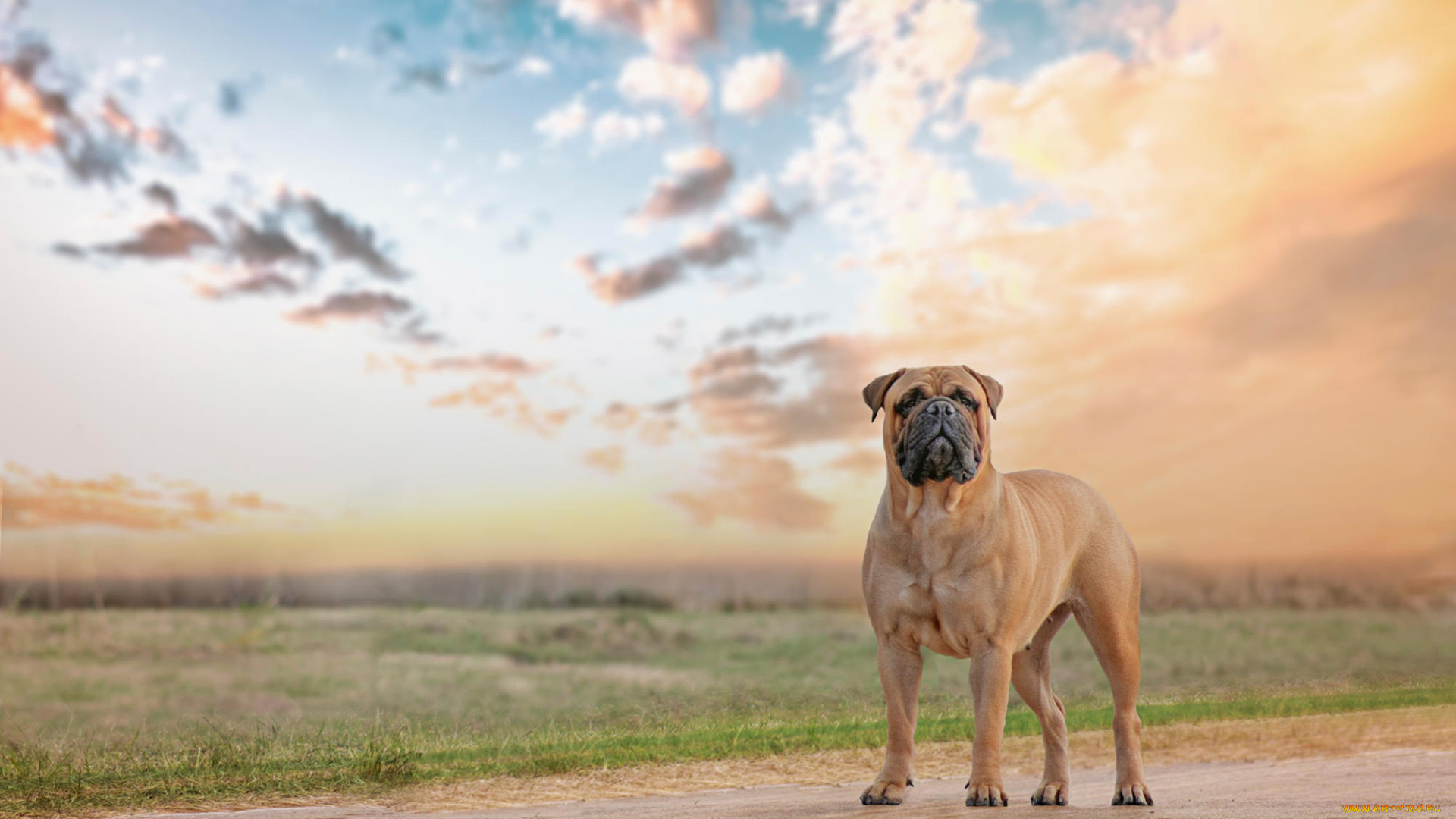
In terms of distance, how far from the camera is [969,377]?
781 centimetres

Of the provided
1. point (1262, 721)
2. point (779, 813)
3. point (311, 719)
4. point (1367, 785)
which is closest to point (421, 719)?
point (311, 719)

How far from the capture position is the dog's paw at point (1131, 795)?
789 centimetres

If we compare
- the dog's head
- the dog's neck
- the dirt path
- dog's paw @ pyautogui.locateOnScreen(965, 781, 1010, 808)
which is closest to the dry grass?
the dirt path

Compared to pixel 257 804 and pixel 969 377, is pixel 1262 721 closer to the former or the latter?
pixel 969 377

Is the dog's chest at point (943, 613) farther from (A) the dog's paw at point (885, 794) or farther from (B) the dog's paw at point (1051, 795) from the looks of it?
(B) the dog's paw at point (1051, 795)

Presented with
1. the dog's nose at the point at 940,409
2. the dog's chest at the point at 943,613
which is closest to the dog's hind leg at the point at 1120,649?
the dog's chest at the point at 943,613

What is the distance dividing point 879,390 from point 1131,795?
11.9 feet

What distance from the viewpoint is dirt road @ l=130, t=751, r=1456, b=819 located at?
24.8 ft

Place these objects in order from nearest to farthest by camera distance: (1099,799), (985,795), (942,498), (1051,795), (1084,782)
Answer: (985,795)
(942,498)
(1051,795)
(1099,799)
(1084,782)

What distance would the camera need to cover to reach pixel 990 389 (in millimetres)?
8008

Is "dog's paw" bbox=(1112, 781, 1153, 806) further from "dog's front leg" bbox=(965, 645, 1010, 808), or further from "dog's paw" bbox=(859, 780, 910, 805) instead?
"dog's paw" bbox=(859, 780, 910, 805)

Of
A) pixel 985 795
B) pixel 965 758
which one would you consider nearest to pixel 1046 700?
pixel 985 795

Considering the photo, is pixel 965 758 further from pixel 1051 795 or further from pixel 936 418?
pixel 936 418

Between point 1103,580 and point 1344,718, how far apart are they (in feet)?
28.3
